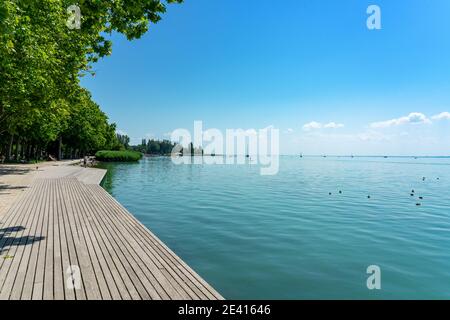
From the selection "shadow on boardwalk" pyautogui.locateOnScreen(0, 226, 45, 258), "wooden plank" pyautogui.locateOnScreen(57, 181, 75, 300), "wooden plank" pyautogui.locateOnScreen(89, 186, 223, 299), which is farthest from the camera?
"shadow on boardwalk" pyautogui.locateOnScreen(0, 226, 45, 258)

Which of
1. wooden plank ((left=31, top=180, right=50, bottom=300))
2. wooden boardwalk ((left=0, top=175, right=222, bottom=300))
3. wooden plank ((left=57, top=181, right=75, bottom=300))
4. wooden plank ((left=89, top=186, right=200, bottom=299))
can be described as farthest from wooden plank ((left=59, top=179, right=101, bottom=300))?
wooden plank ((left=89, top=186, right=200, bottom=299))

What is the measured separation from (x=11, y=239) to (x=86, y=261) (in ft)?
11.2

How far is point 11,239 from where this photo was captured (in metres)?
9.59

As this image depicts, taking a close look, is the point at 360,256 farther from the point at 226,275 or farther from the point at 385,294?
the point at 226,275

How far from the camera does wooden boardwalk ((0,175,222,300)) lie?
20.6ft

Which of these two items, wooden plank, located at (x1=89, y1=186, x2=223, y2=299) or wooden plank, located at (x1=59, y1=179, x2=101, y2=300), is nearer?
wooden plank, located at (x1=59, y1=179, x2=101, y2=300)

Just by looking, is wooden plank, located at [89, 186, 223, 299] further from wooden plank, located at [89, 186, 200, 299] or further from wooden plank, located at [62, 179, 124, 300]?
wooden plank, located at [62, 179, 124, 300]

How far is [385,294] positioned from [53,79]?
76.0ft

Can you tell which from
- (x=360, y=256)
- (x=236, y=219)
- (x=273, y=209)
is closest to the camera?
(x=360, y=256)

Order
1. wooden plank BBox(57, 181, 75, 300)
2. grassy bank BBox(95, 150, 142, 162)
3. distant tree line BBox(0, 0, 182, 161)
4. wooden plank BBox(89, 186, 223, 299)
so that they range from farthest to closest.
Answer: grassy bank BBox(95, 150, 142, 162)
distant tree line BBox(0, 0, 182, 161)
wooden plank BBox(89, 186, 223, 299)
wooden plank BBox(57, 181, 75, 300)

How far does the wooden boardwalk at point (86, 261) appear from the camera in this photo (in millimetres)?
6266
